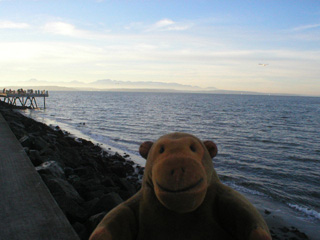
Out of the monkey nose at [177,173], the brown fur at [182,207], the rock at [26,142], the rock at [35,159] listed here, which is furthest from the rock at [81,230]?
the rock at [26,142]

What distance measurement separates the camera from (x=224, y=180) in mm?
12258

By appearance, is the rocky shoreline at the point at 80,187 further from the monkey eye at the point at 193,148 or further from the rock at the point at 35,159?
the monkey eye at the point at 193,148

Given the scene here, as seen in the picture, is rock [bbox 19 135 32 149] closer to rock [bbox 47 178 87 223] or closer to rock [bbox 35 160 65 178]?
rock [bbox 35 160 65 178]

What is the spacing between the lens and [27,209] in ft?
13.8

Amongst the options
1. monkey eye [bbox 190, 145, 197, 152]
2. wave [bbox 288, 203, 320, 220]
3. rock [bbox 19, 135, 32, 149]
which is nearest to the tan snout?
monkey eye [bbox 190, 145, 197, 152]

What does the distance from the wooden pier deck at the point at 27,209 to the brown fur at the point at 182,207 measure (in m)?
1.63

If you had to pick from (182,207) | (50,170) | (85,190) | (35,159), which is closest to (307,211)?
(85,190)

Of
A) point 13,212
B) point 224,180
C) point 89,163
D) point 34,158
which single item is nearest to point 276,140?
point 224,180

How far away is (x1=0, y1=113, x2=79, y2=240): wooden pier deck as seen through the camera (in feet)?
11.7

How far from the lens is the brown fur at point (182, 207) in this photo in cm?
193

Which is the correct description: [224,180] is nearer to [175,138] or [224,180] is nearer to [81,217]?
[81,217]

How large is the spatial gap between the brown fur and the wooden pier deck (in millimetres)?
1635

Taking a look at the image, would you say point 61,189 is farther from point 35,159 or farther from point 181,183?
point 181,183

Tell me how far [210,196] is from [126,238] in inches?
29.7
